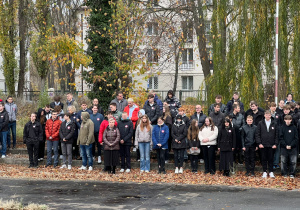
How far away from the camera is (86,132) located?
1691 cm

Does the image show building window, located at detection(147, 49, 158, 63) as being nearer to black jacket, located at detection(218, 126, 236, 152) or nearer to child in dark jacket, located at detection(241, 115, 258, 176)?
black jacket, located at detection(218, 126, 236, 152)

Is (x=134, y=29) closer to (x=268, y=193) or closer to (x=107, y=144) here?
(x=107, y=144)

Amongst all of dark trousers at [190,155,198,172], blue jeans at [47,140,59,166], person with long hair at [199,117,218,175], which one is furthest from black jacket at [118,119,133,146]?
blue jeans at [47,140,59,166]

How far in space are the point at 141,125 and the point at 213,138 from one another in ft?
7.57

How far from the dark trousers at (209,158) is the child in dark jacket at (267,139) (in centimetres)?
142

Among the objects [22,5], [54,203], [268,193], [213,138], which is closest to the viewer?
[54,203]

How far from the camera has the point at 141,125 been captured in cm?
1639

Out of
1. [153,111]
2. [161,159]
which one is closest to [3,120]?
[153,111]

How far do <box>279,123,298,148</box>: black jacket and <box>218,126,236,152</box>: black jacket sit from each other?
55.9 inches

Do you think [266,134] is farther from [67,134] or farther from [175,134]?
[67,134]

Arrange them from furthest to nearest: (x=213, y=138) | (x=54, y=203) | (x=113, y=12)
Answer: (x=113, y=12)
(x=213, y=138)
(x=54, y=203)

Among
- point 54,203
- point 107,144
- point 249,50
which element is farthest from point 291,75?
point 54,203

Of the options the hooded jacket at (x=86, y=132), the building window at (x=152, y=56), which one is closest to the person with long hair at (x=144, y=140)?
the hooded jacket at (x=86, y=132)

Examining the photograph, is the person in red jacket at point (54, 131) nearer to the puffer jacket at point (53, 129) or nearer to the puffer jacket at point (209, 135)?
the puffer jacket at point (53, 129)
